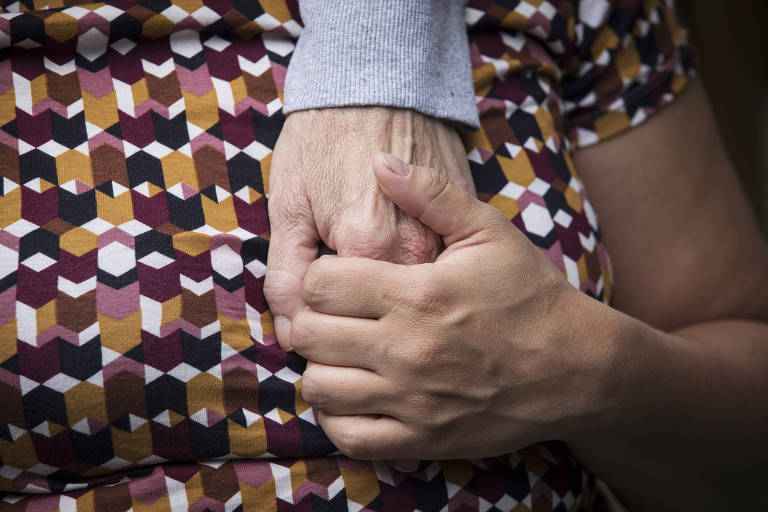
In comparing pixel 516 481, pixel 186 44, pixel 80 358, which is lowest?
pixel 516 481

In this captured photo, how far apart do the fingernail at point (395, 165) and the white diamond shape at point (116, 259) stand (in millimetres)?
259

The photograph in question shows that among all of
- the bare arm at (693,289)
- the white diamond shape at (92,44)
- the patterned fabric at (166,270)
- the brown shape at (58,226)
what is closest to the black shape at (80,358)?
the patterned fabric at (166,270)

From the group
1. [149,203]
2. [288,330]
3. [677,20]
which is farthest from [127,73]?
[677,20]

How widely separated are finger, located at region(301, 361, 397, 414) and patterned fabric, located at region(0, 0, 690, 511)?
6 cm

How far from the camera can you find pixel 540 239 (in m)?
0.63

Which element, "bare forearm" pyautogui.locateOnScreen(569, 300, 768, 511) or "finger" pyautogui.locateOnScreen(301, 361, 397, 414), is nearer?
"finger" pyautogui.locateOnScreen(301, 361, 397, 414)

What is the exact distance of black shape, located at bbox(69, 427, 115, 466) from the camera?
516 millimetres

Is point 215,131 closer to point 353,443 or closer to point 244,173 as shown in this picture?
point 244,173

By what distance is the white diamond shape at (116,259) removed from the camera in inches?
20.5

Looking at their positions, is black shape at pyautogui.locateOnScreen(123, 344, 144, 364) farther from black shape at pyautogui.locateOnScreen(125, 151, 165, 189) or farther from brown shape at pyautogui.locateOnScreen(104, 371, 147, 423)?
black shape at pyautogui.locateOnScreen(125, 151, 165, 189)

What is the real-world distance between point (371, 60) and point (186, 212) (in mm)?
244

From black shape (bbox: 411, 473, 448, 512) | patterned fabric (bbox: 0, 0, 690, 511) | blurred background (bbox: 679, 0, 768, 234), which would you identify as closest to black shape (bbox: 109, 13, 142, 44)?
patterned fabric (bbox: 0, 0, 690, 511)

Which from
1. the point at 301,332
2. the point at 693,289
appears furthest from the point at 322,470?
the point at 693,289

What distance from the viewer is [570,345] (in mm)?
552
